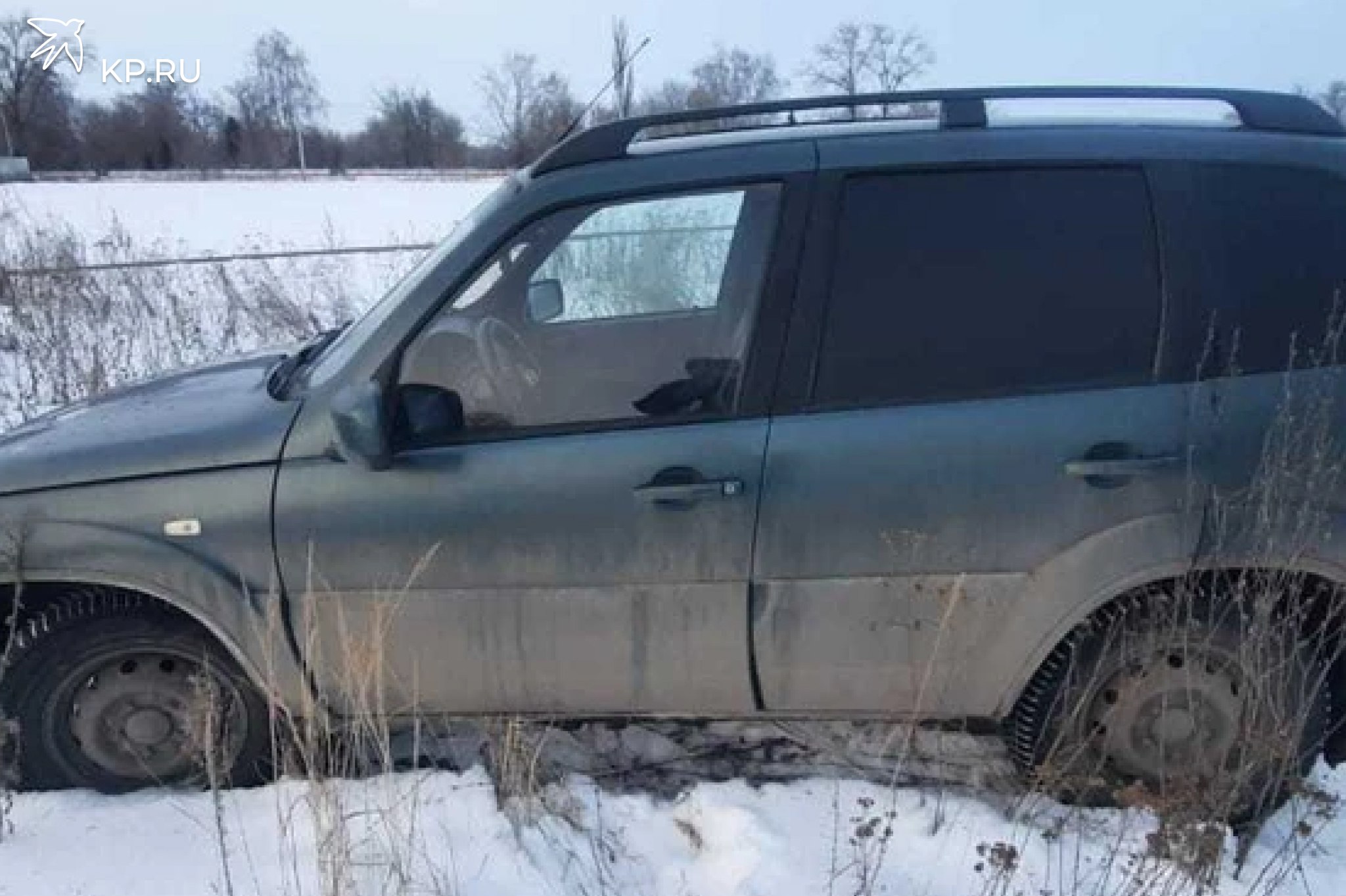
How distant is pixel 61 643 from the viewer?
2.98 m

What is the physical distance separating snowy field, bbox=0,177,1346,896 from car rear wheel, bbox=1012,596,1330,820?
14 centimetres

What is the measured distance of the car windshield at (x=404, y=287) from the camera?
9.72ft

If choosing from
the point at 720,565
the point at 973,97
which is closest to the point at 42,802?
the point at 720,565

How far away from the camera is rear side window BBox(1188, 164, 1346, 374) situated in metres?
2.81

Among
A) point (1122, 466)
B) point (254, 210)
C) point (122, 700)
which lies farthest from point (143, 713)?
point (254, 210)

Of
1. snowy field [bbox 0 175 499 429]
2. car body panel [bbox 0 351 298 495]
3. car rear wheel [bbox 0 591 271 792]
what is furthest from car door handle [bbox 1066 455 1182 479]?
snowy field [bbox 0 175 499 429]

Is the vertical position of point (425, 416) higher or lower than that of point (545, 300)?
lower

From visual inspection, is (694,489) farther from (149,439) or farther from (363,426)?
(149,439)

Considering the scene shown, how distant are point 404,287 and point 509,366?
1.24 feet

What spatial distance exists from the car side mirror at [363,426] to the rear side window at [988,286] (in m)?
1.09

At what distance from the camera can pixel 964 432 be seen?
2775 millimetres

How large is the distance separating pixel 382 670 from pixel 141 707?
0.74 meters

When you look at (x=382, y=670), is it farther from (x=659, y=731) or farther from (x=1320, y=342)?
(x=1320, y=342)

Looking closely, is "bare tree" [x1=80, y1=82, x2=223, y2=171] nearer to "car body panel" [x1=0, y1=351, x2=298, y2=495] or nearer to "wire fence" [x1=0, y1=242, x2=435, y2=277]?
"wire fence" [x1=0, y1=242, x2=435, y2=277]
